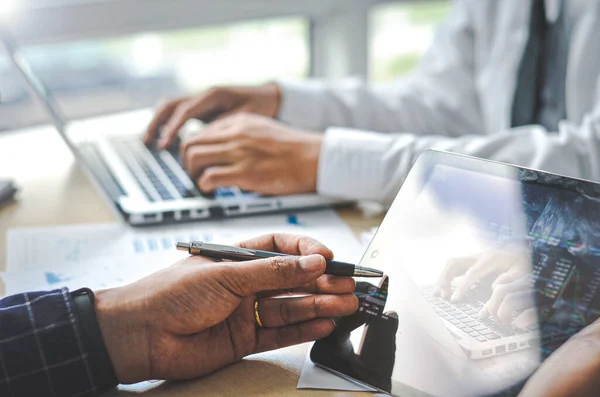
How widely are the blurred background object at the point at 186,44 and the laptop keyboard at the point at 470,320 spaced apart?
793 millimetres

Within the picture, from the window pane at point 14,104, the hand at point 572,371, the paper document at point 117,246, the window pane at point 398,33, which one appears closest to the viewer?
the hand at point 572,371

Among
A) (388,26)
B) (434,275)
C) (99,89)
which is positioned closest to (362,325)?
(434,275)

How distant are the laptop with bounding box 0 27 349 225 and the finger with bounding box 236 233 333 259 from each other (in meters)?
0.27

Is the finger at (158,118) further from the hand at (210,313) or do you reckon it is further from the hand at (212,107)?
the hand at (210,313)

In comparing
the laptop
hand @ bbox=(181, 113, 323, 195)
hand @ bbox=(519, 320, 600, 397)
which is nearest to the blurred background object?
the laptop

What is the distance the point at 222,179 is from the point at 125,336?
0.40 metres

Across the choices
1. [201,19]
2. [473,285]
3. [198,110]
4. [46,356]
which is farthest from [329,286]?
[201,19]

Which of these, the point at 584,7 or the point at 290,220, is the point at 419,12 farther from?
the point at 290,220

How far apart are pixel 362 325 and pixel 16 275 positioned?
0.41 metres

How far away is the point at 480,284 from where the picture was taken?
556 millimetres

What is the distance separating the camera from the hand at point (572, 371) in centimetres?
48

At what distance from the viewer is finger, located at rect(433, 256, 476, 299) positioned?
572mm

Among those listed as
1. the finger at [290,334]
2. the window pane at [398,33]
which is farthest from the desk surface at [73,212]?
the window pane at [398,33]

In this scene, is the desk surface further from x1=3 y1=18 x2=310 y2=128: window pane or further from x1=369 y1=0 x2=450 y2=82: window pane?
x1=369 y1=0 x2=450 y2=82: window pane
